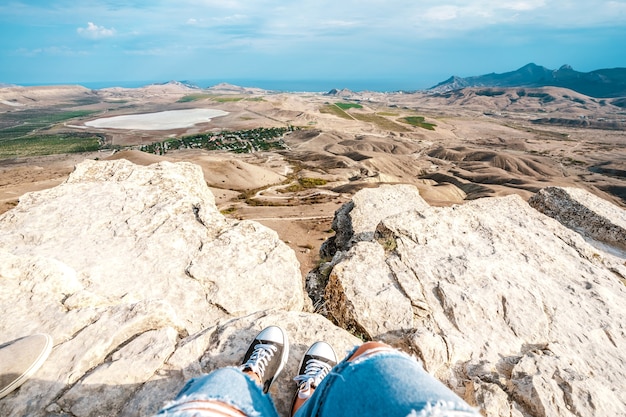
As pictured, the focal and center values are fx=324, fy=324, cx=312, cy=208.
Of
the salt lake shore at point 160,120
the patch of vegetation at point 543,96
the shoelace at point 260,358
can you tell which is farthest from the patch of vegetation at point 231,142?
the patch of vegetation at point 543,96

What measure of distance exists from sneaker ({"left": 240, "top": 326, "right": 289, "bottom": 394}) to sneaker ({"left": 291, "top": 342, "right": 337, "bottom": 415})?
0.89 ft

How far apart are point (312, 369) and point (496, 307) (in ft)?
15.9

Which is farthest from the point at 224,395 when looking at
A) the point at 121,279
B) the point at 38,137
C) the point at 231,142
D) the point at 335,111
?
the point at 335,111

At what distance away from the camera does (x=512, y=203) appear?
452 inches

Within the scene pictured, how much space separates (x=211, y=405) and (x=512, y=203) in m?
12.3

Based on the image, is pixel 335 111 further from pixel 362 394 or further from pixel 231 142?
pixel 362 394

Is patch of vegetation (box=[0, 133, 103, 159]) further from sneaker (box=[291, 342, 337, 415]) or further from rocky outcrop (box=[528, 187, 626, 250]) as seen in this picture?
sneaker (box=[291, 342, 337, 415])

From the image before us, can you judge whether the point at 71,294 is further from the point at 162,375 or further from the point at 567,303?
the point at 567,303

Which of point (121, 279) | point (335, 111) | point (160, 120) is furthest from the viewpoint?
point (335, 111)

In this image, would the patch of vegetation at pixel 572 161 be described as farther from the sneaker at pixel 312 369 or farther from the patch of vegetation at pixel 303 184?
the sneaker at pixel 312 369

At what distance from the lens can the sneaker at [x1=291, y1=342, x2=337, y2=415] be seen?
331 cm

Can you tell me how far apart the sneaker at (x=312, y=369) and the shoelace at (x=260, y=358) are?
15.5 inches

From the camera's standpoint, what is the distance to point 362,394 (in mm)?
1926

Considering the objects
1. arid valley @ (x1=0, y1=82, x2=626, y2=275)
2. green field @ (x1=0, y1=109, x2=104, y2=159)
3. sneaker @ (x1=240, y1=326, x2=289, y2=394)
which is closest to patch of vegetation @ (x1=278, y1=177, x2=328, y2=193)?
arid valley @ (x1=0, y1=82, x2=626, y2=275)
